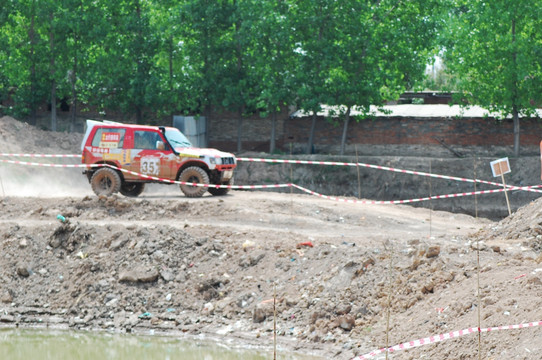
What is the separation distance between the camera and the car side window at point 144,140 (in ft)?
72.8

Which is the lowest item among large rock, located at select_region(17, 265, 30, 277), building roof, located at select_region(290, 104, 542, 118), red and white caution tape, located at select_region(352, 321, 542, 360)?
large rock, located at select_region(17, 265, 30, 277)

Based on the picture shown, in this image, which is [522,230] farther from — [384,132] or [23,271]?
[384,132]

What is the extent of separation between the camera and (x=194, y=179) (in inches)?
890

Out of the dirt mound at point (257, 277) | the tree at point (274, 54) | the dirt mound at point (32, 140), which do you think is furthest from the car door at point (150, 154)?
the tree at point (274, 54)

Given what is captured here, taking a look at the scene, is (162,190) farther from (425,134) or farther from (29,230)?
(425,134)

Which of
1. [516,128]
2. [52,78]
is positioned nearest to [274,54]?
[52,78]

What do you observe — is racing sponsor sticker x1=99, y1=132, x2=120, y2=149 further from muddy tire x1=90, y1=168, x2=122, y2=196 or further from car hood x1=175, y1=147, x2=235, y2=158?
car hood x1=175, y1=147, x2=235, y2=158

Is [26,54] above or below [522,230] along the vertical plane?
above

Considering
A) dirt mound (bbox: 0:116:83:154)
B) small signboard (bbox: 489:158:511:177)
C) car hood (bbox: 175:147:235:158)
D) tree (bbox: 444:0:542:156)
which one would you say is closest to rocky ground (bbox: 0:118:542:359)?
car hood (bbox: 175:147:235:158)

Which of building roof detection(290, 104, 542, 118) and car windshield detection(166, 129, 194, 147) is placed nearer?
car windshield detection(166, 129, 194, 147)

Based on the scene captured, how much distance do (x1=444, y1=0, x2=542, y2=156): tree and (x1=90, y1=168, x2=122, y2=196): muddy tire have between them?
16631 millimetres

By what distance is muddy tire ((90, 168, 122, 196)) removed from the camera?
22.2 metres

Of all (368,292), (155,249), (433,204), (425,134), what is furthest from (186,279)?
(425,134)

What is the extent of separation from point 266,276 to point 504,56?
2006cm
